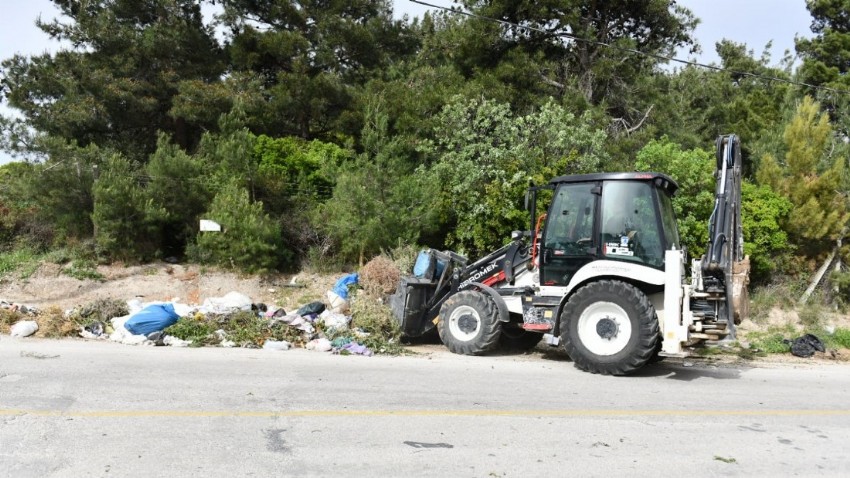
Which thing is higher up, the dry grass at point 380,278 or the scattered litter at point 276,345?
the dry grass at point 380,278

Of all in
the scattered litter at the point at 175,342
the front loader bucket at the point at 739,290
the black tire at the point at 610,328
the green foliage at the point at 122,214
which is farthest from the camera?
the green foliage at the point at 122,214

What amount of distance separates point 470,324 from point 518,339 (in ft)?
4.16

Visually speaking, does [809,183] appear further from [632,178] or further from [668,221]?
[632,178]

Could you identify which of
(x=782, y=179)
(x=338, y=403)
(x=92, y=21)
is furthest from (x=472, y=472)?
(x=92, y=21)

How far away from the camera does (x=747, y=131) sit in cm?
2256

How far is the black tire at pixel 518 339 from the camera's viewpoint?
1145 cm

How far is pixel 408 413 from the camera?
22.5 ft

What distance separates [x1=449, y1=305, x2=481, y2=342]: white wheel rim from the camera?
10.7m

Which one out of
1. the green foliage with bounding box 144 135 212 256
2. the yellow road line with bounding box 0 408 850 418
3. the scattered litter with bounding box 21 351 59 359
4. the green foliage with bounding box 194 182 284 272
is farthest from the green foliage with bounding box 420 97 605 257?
the yellow road line with bounding box 0 408 850 418

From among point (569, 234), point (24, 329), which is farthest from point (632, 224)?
point (24, 329)

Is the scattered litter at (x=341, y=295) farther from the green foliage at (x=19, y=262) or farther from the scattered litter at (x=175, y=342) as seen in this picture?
the green foliage at (x=19, y=262)

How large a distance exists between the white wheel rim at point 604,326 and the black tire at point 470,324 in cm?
157

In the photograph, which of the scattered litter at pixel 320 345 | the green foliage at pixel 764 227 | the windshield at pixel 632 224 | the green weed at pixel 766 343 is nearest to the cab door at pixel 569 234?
the windshield at pixel 632 224

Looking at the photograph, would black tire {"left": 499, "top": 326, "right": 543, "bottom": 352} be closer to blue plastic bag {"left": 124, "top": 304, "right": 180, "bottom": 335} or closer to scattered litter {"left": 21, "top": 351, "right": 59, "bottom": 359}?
blue plastic bag {"left": 124, "top": 304, "right": 180, "bottom": 335}
